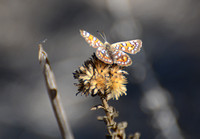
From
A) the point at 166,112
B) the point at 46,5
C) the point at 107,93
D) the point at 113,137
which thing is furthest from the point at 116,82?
the point at 46,5

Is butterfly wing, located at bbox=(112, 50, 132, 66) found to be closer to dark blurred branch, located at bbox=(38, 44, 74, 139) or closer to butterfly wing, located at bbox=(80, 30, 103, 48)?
butterfly wing, located at bbox=(80, 30, 103, 48)

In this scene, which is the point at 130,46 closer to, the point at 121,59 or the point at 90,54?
the point at 121,59

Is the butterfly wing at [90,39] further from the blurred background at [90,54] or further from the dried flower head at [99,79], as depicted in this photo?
the blurred background at [90,54]

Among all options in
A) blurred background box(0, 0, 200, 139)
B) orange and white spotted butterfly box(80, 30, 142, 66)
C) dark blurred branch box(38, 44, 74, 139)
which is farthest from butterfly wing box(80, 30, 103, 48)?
blurred background box(0, 0, 200, 139)

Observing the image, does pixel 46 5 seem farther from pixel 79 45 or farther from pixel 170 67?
pixel 170 67

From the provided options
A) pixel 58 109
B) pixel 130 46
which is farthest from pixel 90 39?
pixel 58 109
